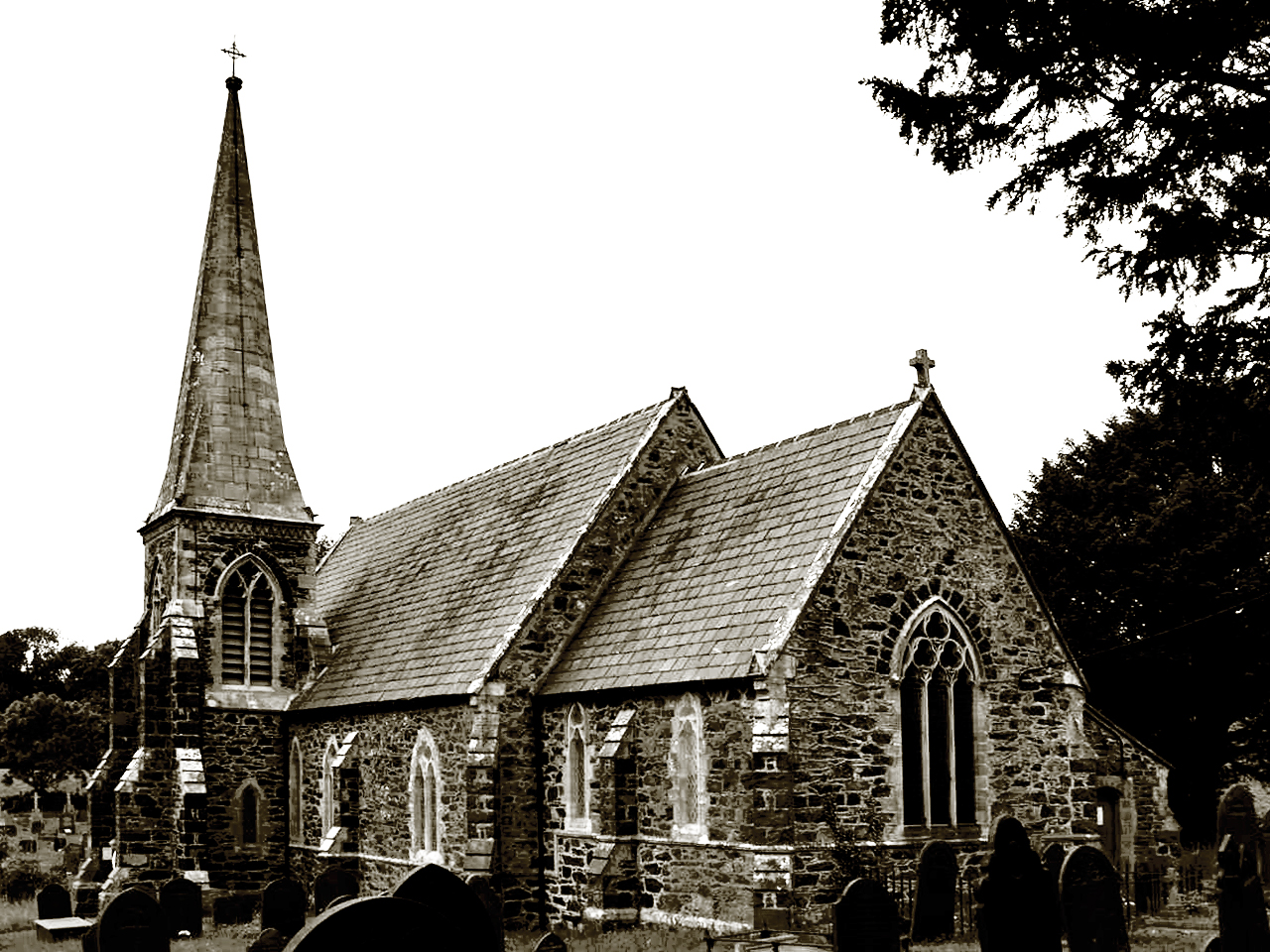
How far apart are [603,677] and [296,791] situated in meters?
10.9

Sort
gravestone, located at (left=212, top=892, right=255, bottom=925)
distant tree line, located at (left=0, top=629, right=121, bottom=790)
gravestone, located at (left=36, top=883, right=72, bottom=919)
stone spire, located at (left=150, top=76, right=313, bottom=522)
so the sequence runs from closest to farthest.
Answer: gravestone, located at (left=36, top=883, right=72, bottom=919), gravestone, located at (left=212, top=892, right=255, bottom=925), stone spire, located at (left=150, top=76, right=313, bottom=522), distant tree line, located at (left=0, top=629, right=121, bottom=790)

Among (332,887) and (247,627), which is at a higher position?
(247,627)

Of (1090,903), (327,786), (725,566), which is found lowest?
(327,786)

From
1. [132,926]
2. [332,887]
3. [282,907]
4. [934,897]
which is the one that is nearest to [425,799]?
[332,887]

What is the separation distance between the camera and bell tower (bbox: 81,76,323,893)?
2970 cm

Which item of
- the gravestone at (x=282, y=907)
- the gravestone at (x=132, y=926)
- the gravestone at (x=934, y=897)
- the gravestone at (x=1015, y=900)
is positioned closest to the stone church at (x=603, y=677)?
the gravestone at (x=934, y=897)

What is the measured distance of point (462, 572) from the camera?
28609 millimetres

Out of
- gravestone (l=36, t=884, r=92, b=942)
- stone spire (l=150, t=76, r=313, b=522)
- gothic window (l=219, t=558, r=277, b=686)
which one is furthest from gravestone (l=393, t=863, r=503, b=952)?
stone spire (l=150, t=76, r=313, b=522)

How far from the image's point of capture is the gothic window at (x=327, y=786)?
2867 centimetres

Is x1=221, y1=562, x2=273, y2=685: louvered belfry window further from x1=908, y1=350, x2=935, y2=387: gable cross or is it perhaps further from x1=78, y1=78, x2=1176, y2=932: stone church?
x1=908, y1=350, x2=935, y2=387: gable cross

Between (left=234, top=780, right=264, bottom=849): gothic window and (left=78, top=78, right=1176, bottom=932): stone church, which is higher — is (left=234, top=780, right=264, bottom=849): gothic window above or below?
below

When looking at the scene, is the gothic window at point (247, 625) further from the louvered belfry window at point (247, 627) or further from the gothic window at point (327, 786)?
the gothic window at point (327, 786)

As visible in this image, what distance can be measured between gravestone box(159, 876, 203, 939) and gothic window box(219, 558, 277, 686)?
33.1ft

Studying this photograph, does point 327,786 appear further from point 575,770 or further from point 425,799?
point 575,770
